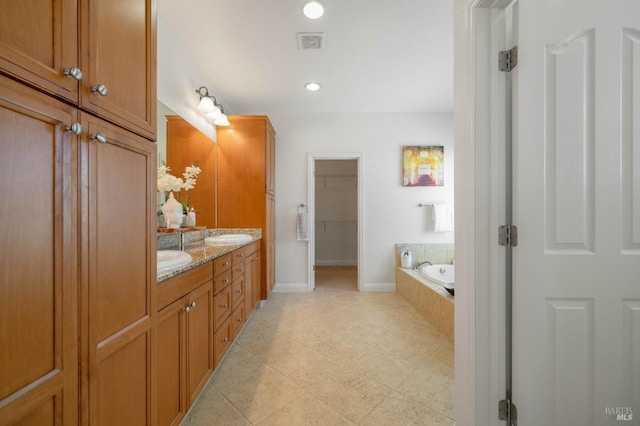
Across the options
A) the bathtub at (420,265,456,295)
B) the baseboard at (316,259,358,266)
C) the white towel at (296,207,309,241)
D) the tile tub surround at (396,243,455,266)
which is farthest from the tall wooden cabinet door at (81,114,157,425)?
the baseboard at (316,259,358,266)

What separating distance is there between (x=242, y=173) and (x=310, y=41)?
5.24ft

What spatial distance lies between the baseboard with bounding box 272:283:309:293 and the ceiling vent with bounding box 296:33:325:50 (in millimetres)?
2915

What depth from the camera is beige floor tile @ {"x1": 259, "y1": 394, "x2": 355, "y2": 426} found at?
1.42 meters

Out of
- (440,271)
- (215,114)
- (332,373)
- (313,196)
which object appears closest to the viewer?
(332,373)

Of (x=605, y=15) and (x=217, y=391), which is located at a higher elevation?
(x=605, y=15)

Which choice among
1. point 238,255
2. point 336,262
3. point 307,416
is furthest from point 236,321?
point 336,262

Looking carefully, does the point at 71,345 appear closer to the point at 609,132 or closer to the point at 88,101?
the point at 88,101

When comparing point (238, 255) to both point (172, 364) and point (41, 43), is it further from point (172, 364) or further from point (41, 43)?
point (41, 43)

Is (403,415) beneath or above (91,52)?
beneath

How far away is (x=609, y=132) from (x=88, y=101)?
1709 millimetres

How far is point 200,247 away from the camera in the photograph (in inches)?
87.9

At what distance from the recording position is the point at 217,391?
165cm

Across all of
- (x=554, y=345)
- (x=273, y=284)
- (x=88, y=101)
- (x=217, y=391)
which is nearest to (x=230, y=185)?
(x=273, y=284)

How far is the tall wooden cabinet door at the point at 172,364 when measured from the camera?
115cm
